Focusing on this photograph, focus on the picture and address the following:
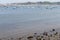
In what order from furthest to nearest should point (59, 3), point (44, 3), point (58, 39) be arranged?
1. point (44, 3)
2. point (59, 3)
3. point (58, 39)

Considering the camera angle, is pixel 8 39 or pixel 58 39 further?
pixel 8 39

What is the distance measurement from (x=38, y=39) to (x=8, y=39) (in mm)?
2407

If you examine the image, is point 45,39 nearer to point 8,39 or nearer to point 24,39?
point 24,39

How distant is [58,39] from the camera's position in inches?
504

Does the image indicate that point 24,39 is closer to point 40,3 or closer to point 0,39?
point 0,39

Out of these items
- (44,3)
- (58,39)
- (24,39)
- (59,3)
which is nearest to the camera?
(58,39)

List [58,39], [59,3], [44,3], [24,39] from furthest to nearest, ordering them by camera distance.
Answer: [44,3] < [59,3] < [24,39] < [58,39]

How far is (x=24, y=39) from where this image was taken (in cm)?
1370

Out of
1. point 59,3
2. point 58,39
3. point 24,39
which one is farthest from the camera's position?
point 59,3

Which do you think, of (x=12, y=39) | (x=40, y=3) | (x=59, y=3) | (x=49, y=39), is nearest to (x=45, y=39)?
(x=49, y=39)

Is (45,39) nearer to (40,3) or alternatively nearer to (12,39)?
(12,39)

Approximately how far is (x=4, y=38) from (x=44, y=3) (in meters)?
153

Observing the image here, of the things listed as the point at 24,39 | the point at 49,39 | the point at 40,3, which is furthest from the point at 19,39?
the point at 40,3

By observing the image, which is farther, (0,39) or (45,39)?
(0,39)
